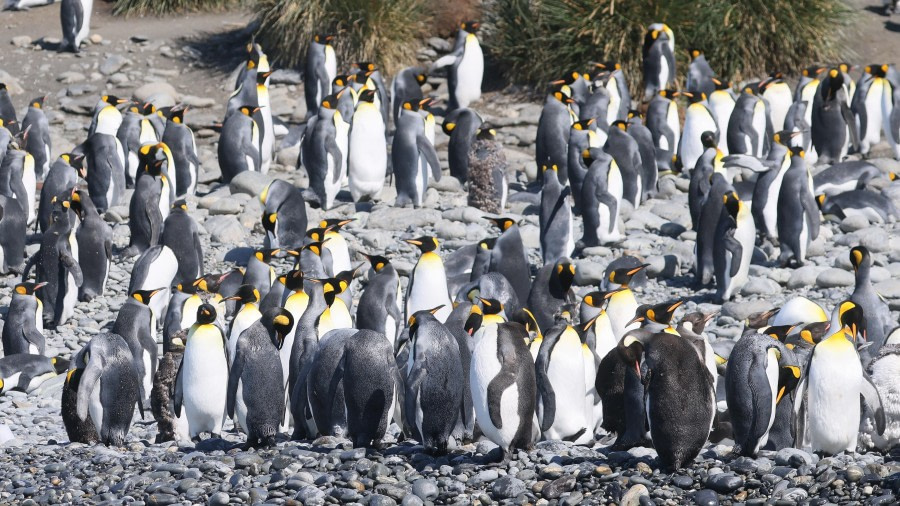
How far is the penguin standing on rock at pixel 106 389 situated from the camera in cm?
720

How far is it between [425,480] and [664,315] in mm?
1723

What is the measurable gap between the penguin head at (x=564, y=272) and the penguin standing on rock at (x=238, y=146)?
5.58 meters

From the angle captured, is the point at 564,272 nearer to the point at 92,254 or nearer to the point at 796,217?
the point at 796,217

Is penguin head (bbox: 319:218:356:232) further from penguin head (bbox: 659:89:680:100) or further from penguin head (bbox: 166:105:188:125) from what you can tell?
penguin head (bbox: 659:89:680:100)

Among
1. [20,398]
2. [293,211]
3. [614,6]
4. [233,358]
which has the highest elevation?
[614,6]

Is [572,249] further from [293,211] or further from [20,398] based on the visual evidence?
[20,398]

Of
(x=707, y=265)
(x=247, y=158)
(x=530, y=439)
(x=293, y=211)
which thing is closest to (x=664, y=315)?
(x=530, y=439)

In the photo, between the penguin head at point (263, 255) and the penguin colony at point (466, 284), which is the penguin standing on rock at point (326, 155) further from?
the penguin head at point (263, 255)

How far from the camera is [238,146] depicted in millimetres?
13414

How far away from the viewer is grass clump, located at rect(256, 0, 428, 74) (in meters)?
16.5

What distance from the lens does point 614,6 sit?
1523cm

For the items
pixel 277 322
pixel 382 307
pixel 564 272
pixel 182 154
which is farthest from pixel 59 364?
pixel 182 154

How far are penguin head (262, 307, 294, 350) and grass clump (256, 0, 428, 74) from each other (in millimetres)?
9681

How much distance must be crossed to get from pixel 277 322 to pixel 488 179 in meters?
5.03
